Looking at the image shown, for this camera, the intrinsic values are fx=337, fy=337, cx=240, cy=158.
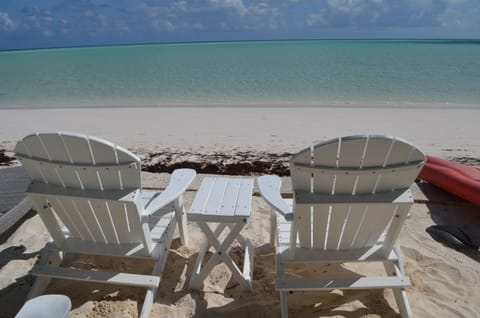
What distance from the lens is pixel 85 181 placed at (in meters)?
1.80

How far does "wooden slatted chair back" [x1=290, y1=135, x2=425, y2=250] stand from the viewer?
1.56 metres

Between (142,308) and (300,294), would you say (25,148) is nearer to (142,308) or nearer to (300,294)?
(142,308)

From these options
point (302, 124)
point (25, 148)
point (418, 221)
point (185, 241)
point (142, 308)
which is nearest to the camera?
point (25, 148)

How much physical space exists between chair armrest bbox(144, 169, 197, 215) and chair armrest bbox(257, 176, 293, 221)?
471 mm

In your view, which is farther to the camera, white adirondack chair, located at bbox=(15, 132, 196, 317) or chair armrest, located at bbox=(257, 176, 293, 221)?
chair armrest, located at bbox=(257, 176, 293, 221)

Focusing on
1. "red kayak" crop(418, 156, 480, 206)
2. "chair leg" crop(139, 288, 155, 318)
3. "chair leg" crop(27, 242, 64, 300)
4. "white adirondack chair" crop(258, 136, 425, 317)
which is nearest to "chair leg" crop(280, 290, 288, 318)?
"white adirondack chair" crop(258, 136, 425, 317)

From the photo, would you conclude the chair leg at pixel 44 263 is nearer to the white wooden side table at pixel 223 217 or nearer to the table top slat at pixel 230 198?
the white wooden side table at pixel 223 217

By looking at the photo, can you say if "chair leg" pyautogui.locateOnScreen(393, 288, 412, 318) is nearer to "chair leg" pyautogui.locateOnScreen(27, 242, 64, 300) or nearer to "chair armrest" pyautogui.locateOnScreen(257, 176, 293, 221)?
"chair armrest" pyautogui.locateOnScreen(257, 176, 293, 221)

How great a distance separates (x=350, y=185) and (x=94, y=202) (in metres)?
1.39

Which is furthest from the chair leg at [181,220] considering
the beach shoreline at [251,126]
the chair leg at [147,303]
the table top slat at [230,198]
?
the beach shoreline at [251,126]

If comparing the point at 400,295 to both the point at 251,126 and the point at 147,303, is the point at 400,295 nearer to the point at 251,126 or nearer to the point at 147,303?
the point at 147,303

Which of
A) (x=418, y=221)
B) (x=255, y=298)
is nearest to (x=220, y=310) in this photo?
(x=255, y=298)

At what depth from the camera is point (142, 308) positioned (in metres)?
1.98

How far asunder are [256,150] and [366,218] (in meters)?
3.73
